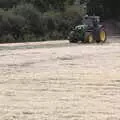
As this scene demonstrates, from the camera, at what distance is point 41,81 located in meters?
13.6

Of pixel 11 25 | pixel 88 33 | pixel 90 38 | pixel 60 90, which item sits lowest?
pixel 11 25

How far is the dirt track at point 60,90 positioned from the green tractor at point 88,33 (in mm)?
12872

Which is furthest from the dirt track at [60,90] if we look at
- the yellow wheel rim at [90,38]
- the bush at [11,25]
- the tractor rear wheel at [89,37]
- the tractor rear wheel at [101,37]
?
the bush at [11,25]

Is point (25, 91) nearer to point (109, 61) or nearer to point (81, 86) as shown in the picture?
point (81, 86)

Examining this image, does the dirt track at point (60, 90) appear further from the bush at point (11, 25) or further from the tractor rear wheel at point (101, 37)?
the bush at point (11, 25)

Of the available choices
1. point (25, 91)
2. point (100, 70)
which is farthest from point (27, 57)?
point (25, 91)

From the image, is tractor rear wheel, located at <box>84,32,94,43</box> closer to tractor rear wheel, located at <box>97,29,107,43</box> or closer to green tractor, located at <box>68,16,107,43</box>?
green tractor, located at <box>68,16,107,43</box>

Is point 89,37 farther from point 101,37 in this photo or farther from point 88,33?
point 101,37

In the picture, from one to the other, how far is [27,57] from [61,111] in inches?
475

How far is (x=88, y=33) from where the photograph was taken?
3244cm

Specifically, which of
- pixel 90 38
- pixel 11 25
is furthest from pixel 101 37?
pixel 11 25

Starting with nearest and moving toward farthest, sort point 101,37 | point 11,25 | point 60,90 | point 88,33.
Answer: point 60,90
point 88,33
point 101,37
point 11,25

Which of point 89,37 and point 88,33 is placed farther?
point 89,37

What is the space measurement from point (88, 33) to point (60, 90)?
2063cm
